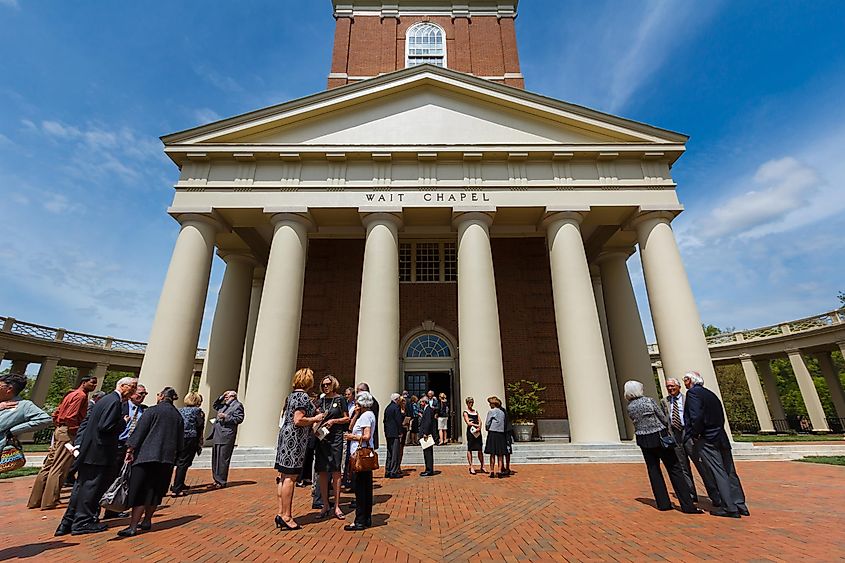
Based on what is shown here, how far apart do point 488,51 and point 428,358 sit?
19.8 metres

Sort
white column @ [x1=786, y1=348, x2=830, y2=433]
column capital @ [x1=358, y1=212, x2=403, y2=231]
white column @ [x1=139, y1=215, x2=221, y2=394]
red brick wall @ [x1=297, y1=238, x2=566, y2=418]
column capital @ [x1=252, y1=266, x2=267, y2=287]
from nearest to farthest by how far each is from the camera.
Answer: white column @ [x1=139, y1=215, x2=221, y2=394] < column capital @ [x1=358, y1=212, x2=403, y2=231] < red brick wall @ [x1=297, y1=238, x2=566, y2=418] < column capital @ [x1=252, y1=266, x2=267, y2=287] < white column @ [x1=786, y1=348, x2=830, y2=433]

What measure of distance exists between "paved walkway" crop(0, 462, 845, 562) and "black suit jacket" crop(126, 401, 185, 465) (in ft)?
2.90

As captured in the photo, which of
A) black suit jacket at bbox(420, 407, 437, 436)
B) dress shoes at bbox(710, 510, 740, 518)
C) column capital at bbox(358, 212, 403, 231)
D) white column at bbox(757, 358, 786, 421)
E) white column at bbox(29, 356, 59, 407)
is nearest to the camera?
dress shoes at bbox(710, 510, 740, 518)

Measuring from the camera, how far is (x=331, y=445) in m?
5.39

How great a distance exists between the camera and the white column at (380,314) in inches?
488

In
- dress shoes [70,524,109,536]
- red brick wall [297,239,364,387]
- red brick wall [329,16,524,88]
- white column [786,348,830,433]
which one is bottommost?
dress shoes [70,524,109,536]

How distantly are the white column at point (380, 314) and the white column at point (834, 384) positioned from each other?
3079 cm

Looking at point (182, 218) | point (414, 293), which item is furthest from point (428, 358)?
point (182, 218)

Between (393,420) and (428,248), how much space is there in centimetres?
1240

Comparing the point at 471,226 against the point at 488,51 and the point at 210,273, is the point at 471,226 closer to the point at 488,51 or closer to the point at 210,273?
the point at 210,273

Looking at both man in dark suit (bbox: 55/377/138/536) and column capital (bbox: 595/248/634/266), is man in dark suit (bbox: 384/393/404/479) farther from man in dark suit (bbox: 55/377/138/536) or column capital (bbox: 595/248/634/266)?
column capital (bbox: 595/248/634/266)

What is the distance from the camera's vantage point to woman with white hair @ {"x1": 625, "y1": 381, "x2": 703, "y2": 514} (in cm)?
546

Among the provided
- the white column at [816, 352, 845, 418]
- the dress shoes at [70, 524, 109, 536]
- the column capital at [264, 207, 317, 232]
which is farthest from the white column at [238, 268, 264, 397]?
the white column at [816, 352, 845, 418]

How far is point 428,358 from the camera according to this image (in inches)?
710
